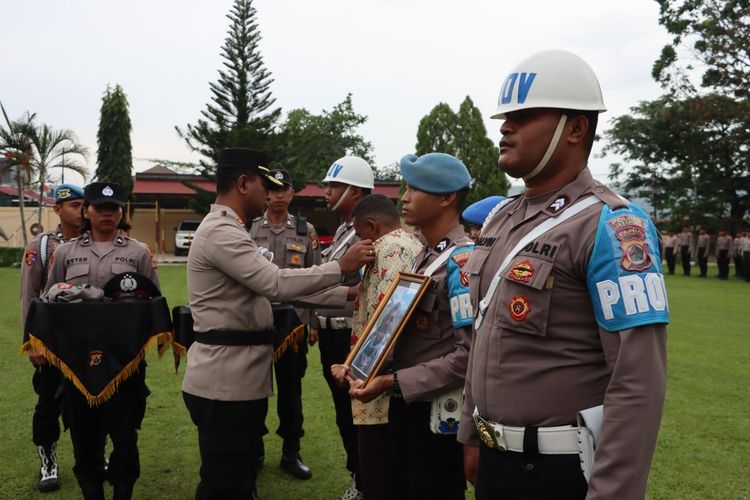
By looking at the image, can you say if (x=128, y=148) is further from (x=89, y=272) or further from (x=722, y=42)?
(x=89, y=272)

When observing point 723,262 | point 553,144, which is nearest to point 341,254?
point 553,144

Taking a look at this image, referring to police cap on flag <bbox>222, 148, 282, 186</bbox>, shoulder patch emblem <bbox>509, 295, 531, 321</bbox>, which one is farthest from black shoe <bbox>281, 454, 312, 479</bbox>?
shoulder patch emblem <bbox>509, 295, 531, 321</bbox>

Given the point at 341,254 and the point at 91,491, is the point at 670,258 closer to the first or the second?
the point at 341,254

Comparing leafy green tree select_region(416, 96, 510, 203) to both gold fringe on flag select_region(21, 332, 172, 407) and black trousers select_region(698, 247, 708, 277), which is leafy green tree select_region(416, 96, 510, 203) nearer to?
black trousers select_region(698, 247, 708, 277)

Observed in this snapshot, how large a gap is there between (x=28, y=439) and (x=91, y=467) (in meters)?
1.78

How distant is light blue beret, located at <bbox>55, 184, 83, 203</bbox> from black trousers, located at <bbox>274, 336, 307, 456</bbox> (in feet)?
6.34

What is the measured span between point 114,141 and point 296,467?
135 ft

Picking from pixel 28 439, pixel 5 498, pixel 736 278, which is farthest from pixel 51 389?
pixel 736 278

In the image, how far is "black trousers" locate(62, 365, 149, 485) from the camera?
394 centimetres

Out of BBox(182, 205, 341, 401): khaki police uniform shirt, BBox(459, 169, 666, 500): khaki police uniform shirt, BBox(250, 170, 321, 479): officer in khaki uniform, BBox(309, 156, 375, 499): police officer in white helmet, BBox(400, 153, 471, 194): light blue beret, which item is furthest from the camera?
BBox(250, 170, 321, 479): officer in khaki uniform

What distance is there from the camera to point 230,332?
3.32 metres

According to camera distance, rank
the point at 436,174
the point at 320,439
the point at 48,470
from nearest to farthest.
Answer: the point at 436,174 < the point at 48,470 < the point at 320,439

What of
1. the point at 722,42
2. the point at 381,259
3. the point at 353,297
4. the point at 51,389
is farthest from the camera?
the point at 722,42

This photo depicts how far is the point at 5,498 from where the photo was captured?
14.0 feet
